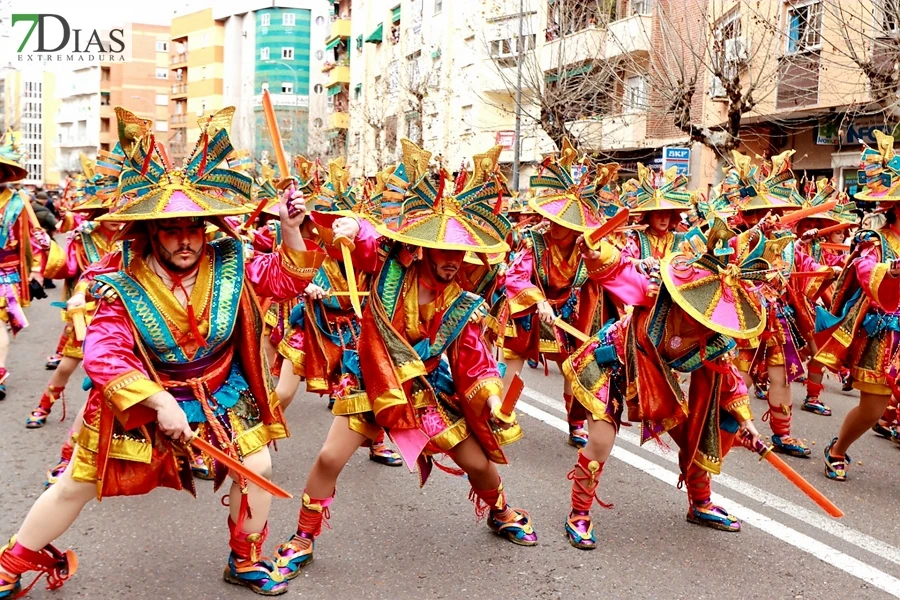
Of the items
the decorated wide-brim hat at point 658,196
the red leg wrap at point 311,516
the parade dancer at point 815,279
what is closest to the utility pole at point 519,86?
the decorated wide-brim hat at point 658,196

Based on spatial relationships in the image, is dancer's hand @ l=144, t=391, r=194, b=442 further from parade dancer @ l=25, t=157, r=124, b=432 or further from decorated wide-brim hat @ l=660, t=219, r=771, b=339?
parade dancer @ l=25, t=157, r=124, b=432

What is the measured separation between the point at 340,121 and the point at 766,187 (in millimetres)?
42331

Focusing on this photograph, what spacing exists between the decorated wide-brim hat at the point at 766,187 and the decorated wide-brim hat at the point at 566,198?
2.01 metres

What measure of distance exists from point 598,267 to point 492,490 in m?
1.23

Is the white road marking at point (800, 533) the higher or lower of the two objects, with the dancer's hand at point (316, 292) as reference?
lower

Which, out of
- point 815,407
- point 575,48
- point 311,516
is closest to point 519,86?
point 575,48

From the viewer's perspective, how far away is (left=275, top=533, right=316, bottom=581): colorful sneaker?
4281 millimetres

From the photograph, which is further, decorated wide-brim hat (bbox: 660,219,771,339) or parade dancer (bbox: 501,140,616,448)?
parade dancer (bbox: 501,140,616,448)

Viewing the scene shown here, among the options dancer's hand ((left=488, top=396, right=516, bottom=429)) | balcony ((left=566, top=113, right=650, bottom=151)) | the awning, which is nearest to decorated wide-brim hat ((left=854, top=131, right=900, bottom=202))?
dancer's hand ((left=488, top=396, right=516, bottom=429))

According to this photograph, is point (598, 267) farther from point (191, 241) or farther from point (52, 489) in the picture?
point (52, 489)

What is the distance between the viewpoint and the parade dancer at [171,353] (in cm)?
365

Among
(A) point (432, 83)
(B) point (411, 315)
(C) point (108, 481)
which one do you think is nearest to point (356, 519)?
(B) point (411, 315)

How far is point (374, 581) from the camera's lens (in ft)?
14.1

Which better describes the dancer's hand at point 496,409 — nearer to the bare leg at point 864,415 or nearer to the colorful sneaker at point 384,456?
the colorful sneaker at point 384,456
